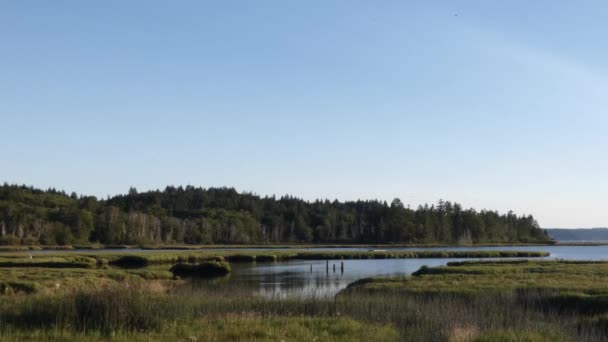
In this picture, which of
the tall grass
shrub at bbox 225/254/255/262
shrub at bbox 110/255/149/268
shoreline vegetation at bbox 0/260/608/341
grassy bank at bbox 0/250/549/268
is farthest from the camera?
shrub at bbox 225/254/255/262

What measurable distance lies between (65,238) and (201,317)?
547ft

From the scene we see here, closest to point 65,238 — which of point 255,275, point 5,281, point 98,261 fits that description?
point 98,261

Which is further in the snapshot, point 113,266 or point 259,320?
point 113,266

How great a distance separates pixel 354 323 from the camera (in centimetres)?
2117

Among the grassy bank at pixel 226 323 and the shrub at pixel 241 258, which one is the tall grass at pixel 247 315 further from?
the shrub at pixel 241 258

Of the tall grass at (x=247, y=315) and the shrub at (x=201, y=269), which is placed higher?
the tall grass at (x=247, y=315)

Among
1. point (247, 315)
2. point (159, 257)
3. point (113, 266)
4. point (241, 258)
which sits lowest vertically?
point (113, 266)

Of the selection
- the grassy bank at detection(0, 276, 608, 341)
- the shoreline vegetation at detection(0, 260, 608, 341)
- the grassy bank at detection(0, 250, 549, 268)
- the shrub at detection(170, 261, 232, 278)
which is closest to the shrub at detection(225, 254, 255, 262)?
the grassy bank at detection(0, 250, 549, 268)

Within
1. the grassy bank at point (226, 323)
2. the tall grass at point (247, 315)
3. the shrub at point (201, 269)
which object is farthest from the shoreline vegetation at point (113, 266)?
the grassy bank at point (226, 323)

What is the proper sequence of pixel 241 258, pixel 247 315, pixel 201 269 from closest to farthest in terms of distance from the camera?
pixel 247 315 < pixel 201 269 < pixel 241 258

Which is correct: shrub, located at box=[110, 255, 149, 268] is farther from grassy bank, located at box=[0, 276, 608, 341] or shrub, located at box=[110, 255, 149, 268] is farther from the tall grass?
grassy bank, located at box=[0, 276, 608, 341]

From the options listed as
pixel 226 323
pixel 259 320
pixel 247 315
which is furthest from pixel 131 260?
pixel 226 323

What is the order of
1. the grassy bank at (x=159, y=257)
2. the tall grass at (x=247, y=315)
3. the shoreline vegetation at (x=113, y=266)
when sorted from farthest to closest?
1. the grassy bank at (x=159, y=257)
2. the shoreline vegetation at (x=113, y=266)
3. the tall grass at (x=247, y=315)

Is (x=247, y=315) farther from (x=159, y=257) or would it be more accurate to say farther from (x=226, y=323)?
(x=159, y=257)
